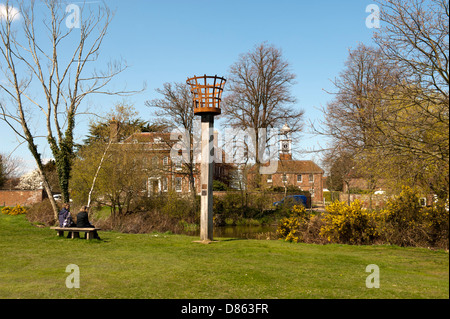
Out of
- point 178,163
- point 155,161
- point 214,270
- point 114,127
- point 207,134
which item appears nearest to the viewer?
point 214,270

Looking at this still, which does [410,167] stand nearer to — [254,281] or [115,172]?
[254,281]

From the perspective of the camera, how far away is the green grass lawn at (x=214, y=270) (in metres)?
7.83

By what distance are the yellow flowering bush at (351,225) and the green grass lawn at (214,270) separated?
1.46m

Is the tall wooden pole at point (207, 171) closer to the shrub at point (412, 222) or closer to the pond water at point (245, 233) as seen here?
the pond water at point (245, 233)

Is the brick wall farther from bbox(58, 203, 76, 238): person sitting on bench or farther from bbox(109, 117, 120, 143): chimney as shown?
bbox(58, 203, 76, 238): person sitting on bench

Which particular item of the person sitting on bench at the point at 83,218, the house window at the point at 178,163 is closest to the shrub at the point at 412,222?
the person sitting on bench at the point at 83,218

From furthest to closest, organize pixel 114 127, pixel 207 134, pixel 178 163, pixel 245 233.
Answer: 1. pixel 178 163
2. pixel 245 233
3. pixel 114 127
4. pixel 207 134

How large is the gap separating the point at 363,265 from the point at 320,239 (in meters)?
6.15

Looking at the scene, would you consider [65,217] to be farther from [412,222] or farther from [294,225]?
[412,222]

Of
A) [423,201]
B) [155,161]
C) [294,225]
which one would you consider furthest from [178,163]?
[423,201]

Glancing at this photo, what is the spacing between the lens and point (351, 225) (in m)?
15.9

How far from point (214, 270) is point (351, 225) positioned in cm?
789

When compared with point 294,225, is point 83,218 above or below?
above
